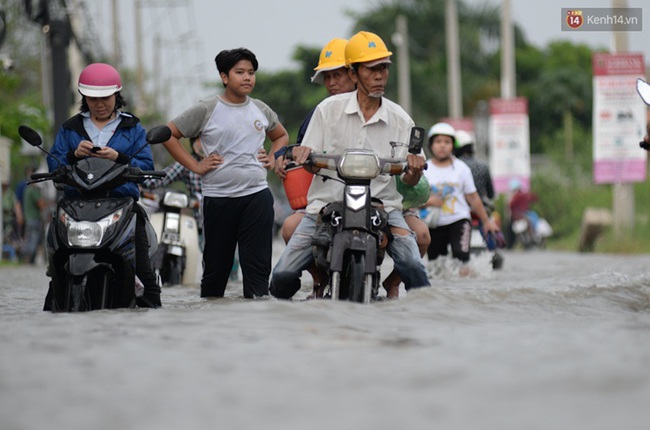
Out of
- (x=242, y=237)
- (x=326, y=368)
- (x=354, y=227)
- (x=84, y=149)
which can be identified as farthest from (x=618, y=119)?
(x=326, y=368)

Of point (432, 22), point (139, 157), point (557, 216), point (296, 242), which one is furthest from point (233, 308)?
point (432, 22)

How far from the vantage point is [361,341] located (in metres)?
6.05

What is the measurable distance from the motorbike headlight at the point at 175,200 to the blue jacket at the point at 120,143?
14.4 feet

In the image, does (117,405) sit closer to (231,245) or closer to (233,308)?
(233,308)

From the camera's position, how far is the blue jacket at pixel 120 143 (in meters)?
8.14

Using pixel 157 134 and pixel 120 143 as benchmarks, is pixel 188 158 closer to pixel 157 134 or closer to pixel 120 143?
pixel 120 143

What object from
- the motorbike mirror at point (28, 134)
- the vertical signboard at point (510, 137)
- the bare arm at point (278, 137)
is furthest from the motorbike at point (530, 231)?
the motorbike mirror at point (28, 134)

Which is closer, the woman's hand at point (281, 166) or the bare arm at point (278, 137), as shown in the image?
the woman's hand at point (281, 166)

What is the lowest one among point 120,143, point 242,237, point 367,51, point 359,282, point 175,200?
point 359,282

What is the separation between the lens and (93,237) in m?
7.57

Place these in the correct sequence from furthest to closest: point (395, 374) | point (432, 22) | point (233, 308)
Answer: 1. point (432, 22)
2. point (233, 308)
3. point (395, 374)

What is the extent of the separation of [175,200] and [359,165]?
226 inches

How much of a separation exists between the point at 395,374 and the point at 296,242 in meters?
2.75

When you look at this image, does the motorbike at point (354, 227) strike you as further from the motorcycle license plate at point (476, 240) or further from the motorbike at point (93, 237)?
the motorcycle license plate at point (476, 240)
